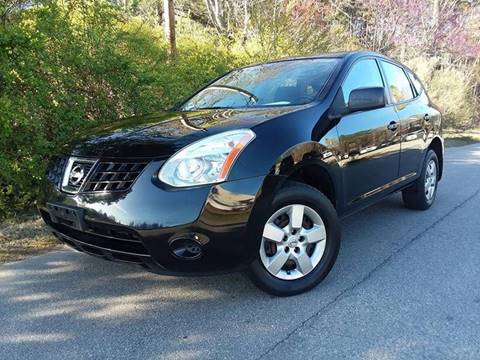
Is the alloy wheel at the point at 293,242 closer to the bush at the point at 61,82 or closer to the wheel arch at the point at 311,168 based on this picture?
the wheel arch at the point at 311,168

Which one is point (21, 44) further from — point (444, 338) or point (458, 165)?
point (458, 165)

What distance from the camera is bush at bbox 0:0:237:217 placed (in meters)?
4.98

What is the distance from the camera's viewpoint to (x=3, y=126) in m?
4.68

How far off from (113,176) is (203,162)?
0.57m

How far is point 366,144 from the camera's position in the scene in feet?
13.3

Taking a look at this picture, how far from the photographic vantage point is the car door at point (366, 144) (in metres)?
3.84

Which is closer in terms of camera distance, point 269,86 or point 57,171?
point 57,171

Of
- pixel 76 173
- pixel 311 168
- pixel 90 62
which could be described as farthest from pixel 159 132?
pixel 90 62

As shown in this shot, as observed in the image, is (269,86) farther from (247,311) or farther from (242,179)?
(247,311)

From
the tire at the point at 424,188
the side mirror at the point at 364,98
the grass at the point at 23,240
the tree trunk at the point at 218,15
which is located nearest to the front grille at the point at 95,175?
the grass at the point at 23,240

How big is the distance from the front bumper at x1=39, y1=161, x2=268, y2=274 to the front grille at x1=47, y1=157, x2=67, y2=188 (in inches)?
15.3

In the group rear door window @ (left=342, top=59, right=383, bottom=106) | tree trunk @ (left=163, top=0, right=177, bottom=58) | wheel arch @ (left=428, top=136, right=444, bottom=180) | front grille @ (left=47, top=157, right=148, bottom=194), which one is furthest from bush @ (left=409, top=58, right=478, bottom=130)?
front grille @ (left=47, top=157, right=148, bottom=194)

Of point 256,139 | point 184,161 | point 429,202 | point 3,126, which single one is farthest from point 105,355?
point 429,202

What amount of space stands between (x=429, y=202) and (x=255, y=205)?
3472 millimetres
